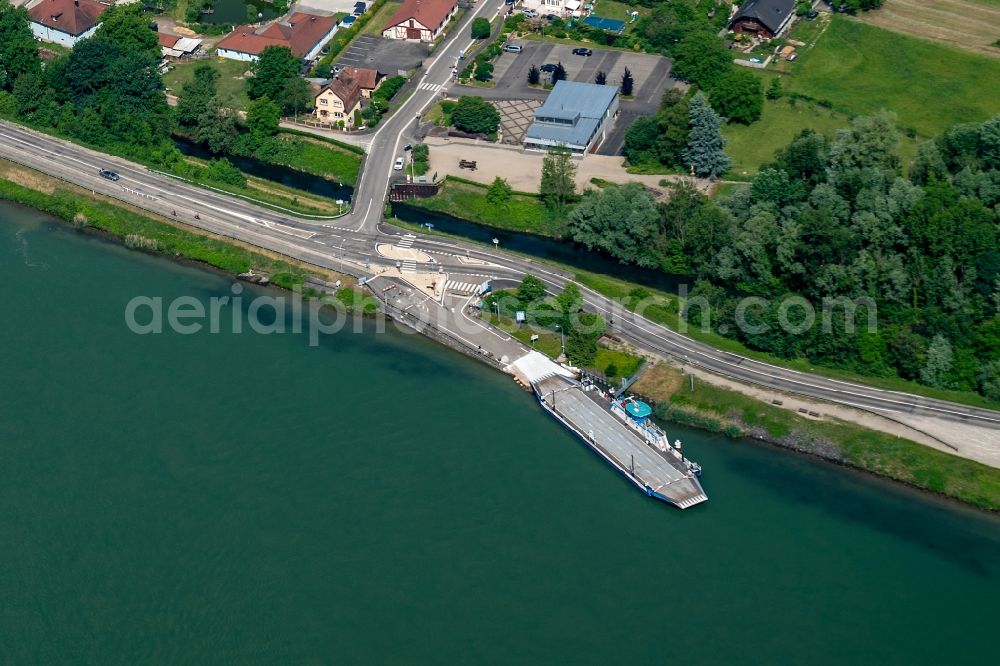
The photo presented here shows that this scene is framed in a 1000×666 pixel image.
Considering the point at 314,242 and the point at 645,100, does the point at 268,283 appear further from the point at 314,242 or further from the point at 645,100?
the point at 645,100

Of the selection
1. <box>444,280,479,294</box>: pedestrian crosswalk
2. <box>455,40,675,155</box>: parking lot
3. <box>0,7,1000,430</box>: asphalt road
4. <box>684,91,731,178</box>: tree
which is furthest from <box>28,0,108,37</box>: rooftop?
<box>684,91,731,178</box>: tree

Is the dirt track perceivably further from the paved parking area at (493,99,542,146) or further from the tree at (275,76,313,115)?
the tree at (275,76,313,115)

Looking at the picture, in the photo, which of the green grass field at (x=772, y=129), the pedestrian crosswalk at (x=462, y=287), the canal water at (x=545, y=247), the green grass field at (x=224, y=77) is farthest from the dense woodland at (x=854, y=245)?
the green grass field at (x=224, y=77)

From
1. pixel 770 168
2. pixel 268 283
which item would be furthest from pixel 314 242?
pixel 770 168

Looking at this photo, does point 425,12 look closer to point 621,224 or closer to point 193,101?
point 193,101

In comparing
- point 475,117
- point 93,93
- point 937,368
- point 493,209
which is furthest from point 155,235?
point 937,368

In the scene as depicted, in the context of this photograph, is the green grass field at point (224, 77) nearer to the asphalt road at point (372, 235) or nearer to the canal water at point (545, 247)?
the asphalt road at point (372, 235)
